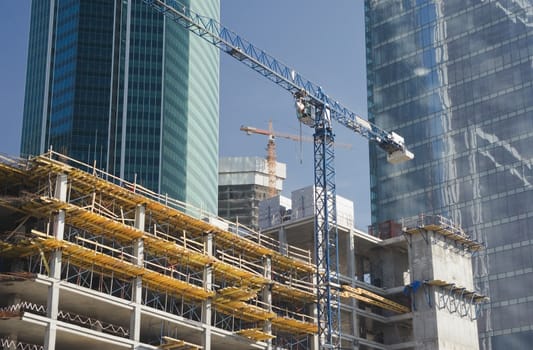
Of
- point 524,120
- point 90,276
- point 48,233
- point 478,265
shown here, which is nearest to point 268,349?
point 90,276

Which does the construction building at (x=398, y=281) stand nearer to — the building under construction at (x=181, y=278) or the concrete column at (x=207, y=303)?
the building under construction at (x=181, y=278)

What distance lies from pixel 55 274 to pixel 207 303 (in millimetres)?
17164

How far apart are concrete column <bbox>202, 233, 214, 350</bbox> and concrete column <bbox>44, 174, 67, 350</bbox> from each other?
52.8ft

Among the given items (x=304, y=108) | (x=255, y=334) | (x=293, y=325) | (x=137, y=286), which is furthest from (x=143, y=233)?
(x=304, y=108)

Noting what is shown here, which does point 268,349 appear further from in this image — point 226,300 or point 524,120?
point 524,120

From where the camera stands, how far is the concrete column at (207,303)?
86688 millimetres

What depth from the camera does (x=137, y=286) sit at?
270 ft

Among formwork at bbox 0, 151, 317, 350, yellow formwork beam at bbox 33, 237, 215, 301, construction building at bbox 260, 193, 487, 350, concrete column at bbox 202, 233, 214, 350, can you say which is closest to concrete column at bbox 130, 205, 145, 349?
formwork at bbox 0, 151, 317, 350

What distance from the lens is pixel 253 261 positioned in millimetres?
98500

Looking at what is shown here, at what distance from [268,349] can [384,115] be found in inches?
3296

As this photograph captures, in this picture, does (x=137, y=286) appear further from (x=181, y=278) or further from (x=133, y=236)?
(x=181, y=278)

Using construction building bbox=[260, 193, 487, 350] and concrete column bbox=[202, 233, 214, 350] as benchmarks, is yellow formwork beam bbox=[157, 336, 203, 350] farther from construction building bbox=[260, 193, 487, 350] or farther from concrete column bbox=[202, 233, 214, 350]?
construction building bbox=[260, 193, 487, 350]

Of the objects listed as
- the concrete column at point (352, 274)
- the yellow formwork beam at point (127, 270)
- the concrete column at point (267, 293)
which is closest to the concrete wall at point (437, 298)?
the concrete column at point (352, 274)

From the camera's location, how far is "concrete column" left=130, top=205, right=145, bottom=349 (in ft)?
265
